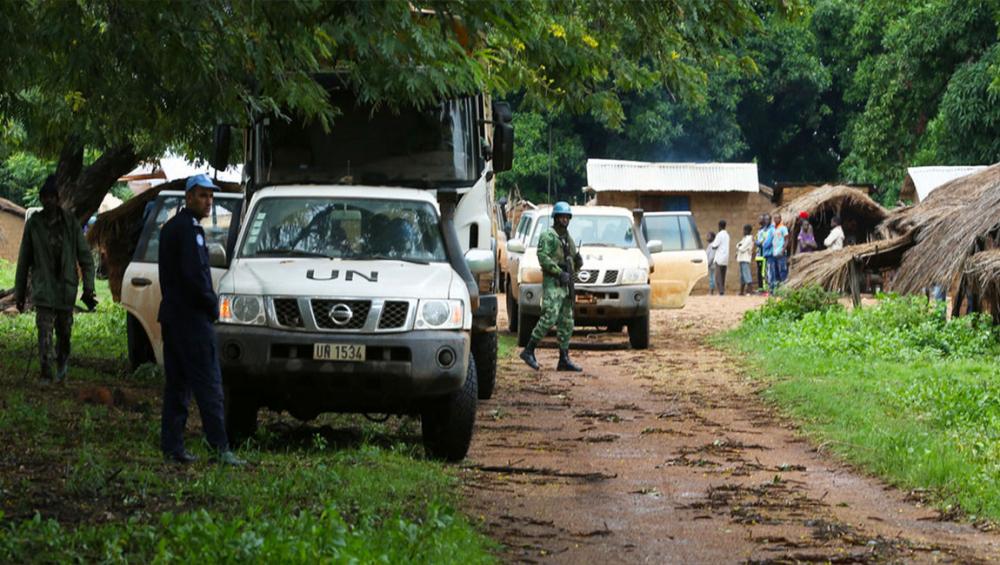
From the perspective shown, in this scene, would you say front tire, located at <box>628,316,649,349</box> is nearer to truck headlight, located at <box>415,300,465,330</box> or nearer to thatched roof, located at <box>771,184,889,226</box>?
truck headlight, located at <box>415,300,465,330</box>

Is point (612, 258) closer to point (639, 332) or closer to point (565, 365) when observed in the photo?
point (639, 332)

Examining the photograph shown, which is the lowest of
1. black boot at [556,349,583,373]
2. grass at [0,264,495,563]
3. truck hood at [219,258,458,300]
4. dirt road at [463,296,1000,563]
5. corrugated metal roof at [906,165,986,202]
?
dirt road at [463,296,1000,563]

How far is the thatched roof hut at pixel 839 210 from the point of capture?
3662 centimetres

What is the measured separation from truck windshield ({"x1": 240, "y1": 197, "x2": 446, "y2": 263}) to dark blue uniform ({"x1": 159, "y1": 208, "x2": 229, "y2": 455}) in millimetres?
1408

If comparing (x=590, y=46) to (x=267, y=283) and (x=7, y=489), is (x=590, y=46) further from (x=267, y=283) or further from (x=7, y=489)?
(x=7, y=489)

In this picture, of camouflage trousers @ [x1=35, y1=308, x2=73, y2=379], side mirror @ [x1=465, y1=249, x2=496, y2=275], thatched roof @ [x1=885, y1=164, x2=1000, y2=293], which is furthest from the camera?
thatched roof @ [x1=885, y1=164, x2=1000, y2=293]

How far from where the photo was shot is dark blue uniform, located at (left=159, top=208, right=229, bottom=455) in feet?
32.1

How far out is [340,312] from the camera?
10172 millimetres

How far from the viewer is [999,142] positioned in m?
37.3

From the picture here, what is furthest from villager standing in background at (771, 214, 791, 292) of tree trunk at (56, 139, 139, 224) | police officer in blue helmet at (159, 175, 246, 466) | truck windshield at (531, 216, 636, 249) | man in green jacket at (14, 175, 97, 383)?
police officer in blue helmet at (159, 175, 246, 466)

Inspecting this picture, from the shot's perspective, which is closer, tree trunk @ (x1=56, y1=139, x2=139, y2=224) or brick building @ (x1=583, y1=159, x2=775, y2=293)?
tree trunk @ (x1=56, y1=139, x2=139, y2=224)

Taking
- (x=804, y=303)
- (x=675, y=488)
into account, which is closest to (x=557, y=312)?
(x=804, y=303)

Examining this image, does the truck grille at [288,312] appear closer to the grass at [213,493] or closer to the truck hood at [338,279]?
the truck hood at [338,279]

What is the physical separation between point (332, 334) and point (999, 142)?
30302 millimetres
